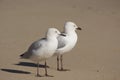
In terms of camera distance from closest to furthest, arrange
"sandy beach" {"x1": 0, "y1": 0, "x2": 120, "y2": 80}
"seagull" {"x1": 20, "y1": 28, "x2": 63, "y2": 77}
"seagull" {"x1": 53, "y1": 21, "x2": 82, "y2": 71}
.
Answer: "seagull" {"x1": 20, "y1": 28, "x2": 63, "y2": 77} → "sandy beach" {"x1": 0, "y1": 0, "x2": 120, "y2": 80} → "seagull" {"x1": 53, "y1": 21, "x2": 82, "y2": 71}

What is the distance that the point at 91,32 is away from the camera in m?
18.5

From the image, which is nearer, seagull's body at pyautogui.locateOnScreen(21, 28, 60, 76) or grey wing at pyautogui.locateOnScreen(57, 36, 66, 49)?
seagull's body at pyautogui.locateOnScreen(21, 28, 60, 76)

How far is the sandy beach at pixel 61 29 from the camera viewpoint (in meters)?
12.9

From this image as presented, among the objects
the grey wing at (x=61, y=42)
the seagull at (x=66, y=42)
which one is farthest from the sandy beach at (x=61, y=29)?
the grey wing at (x=61, y=42)

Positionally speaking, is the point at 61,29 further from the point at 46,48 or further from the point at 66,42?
the point at 46,48

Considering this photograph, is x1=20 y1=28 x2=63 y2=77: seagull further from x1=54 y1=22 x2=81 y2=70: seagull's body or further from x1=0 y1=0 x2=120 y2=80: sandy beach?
x1=54 y1=22 x2=81 y2=70: seagull's body

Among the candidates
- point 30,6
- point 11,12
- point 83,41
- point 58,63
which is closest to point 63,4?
point 30,6

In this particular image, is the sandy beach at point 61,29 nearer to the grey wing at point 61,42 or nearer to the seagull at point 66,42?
the seagull at point 66,42

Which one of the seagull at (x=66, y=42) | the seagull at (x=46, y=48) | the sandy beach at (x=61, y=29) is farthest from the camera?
the seagull at (x=66, y=42)

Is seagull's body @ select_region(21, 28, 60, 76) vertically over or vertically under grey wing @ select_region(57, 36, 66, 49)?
under

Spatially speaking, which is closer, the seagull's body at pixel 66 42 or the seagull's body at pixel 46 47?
the seagull's body at pixel 46 47

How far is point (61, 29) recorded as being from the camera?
19.2m

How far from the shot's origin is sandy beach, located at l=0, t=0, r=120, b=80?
1291 centimetres

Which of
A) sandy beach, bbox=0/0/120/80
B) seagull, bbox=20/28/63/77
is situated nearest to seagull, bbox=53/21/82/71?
sandy beach, bbox=0/0/120/80
